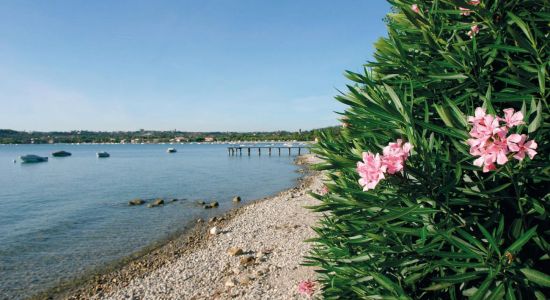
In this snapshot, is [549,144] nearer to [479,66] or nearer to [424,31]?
[479,66]

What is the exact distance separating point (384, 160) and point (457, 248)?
865 mm

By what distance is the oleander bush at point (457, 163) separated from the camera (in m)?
2.00

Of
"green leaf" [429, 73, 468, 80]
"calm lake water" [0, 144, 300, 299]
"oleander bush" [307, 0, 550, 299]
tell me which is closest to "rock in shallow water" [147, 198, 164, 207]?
"calm lake water" [0, 144, 300, 299]

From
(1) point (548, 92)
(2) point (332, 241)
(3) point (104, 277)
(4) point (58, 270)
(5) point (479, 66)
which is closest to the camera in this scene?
(1) point (548, 92)

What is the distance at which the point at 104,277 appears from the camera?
12.1 m

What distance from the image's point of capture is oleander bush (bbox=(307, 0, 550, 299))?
6.55 feet

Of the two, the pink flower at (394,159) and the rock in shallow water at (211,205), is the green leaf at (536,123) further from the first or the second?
the rock in shallow water at (211,205)

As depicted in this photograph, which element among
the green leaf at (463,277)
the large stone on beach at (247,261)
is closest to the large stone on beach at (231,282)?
the large stone on beach at (247,261)

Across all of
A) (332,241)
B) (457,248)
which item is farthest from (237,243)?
(457,248)

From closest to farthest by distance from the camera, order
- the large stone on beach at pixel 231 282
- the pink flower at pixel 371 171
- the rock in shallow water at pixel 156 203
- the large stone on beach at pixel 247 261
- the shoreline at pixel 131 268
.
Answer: the pink flower at pixel 371 171 → the large stone on beach at pixel 231 282 → the large stone on beach at pixel 247 261 → the shoreline at pixel 131 268 → the rock in shallow water at pixel 156 203

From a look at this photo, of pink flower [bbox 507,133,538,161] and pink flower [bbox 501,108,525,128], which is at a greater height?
pink flower [bbox 501,108,525,128]

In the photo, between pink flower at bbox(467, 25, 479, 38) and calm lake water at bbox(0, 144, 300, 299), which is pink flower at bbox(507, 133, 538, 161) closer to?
pink flower at bbox(467, 25, 479, 38)

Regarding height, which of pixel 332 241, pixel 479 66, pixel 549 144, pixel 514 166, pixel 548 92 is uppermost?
pixel 479 66

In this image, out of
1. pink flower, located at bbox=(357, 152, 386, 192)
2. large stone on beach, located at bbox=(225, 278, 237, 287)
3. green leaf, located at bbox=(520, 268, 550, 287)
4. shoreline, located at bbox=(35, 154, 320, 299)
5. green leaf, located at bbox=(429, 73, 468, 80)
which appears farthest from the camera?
shoreline, located at bbox=(35, 154, 320, 299)
